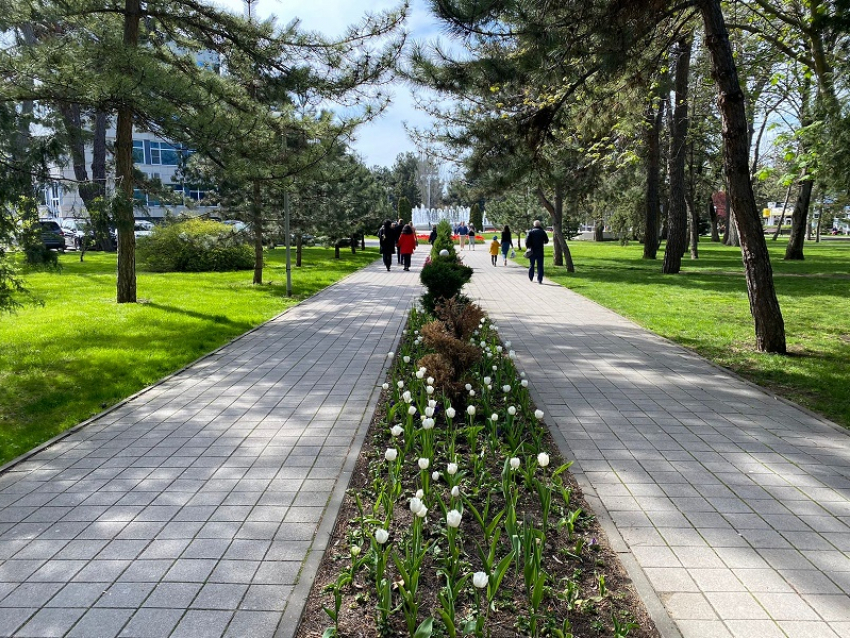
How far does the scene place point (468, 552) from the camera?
3.50 m

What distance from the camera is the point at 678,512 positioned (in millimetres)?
3916

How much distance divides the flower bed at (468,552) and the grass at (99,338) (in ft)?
10.8

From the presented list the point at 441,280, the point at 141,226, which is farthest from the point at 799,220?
the point at 141,226

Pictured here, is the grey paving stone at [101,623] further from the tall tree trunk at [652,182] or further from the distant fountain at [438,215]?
the distant fountain at [438,215]

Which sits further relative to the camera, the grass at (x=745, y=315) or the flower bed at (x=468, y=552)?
the grass at (x=745, y=315)

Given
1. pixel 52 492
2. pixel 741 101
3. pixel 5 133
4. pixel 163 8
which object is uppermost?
pixel 163 8

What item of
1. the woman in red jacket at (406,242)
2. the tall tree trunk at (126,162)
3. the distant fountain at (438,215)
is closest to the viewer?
the tall tree trunk at (126,162)

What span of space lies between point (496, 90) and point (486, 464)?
583 centimetres

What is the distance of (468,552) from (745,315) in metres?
10.5

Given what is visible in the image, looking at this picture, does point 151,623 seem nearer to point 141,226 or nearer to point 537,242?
point 141,226

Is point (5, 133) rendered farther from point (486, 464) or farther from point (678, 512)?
point (678, 512)

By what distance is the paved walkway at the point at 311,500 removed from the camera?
117 inches

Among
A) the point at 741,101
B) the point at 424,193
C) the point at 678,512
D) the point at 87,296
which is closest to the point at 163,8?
the point at 87,296

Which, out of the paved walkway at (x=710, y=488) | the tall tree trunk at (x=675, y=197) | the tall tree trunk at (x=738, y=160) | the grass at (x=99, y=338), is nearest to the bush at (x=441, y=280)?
the paved walkway at (x=710, y=488)
